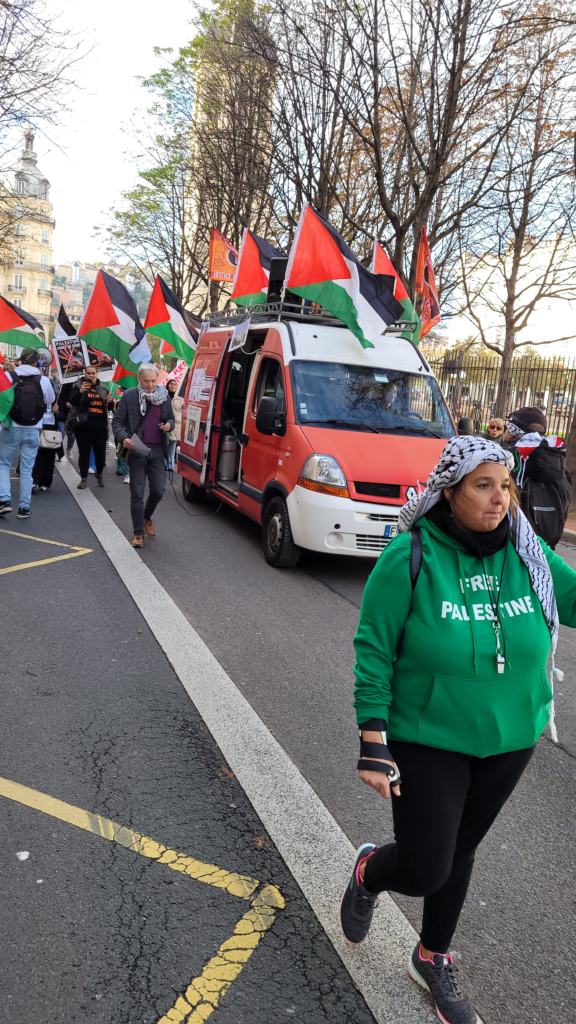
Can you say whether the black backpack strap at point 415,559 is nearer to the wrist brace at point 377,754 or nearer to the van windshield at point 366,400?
the wrist brace at point 377,754

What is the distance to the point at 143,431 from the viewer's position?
800cm

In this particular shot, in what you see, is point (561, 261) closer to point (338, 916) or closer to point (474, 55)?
point (474, 55)

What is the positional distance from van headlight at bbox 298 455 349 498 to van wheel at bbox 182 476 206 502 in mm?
4378

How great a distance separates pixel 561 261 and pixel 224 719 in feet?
87.3

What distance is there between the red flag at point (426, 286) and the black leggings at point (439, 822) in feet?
38.8

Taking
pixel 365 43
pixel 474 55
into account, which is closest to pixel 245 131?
pixel 365 43

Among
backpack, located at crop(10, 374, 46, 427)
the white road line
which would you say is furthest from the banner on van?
the white road line

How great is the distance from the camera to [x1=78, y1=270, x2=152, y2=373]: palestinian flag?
1193 cm

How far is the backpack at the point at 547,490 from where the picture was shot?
614 cm

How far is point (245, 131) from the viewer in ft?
58.7

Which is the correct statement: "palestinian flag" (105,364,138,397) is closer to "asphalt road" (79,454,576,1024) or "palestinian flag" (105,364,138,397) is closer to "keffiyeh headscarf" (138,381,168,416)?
"keffiyeh headscarf" (138,381,168,416)

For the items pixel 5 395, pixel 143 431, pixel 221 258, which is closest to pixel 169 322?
pixel 5 395

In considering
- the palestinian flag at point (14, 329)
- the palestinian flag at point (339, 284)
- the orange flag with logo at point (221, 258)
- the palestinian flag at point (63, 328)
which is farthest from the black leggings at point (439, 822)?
the orange flag with logo at point (221, 258)

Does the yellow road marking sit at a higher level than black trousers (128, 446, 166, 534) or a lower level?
lower
